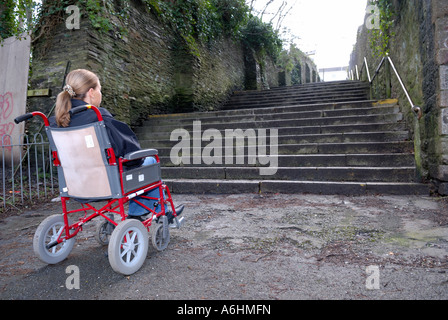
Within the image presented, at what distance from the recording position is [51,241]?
6.93 feet

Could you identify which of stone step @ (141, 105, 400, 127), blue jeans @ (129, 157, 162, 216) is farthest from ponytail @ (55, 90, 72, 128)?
stone step @ (141, 105, 400, 127)

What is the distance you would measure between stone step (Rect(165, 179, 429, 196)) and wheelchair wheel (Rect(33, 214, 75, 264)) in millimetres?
2615

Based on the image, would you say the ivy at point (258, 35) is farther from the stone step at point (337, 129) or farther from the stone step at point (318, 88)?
the stone step at point (337, 129)

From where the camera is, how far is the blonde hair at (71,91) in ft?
6.21

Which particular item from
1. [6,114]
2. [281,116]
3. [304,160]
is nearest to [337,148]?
[304,160]

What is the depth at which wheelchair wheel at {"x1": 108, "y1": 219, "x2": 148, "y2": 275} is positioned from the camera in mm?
1792

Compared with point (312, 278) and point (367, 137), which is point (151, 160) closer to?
point (312, 278)

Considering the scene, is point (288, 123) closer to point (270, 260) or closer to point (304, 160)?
point (304, 160)

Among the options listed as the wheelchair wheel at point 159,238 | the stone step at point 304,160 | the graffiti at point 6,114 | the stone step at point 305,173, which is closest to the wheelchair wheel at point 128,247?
the wheelchair wheel at point 159,238

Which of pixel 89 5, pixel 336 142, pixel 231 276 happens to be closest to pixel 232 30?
pixel 89 5

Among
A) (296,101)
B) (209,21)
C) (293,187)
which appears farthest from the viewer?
(209,21)

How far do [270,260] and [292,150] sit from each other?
11.6ft

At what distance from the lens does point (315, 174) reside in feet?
15.1
